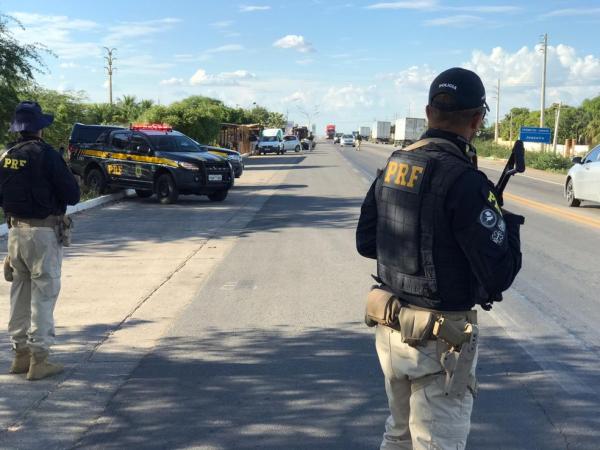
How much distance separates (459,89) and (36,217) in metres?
3.48

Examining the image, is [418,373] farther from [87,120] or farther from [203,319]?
[87,120]

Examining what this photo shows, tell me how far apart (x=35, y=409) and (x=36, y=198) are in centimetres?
145

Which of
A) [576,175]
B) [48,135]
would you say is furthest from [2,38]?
[576,175]

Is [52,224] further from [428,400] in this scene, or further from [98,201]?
[98,201]

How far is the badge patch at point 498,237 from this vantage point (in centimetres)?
235

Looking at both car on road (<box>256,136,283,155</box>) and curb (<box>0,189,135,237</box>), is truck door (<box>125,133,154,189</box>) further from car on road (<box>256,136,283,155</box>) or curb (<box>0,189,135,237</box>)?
car on road (<box>256,136,283,155</box>)

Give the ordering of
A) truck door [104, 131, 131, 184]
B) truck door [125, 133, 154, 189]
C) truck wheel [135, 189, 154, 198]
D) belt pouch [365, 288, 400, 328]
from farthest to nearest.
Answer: truck wheel [135, 189, 154, 198] → truck door [104, 131, 131, 184] → truck door [125, 133, 154, 189] → belt pouch [365, 288, 400, 328]

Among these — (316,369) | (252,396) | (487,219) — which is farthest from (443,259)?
(316,369)

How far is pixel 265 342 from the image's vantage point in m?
5.82

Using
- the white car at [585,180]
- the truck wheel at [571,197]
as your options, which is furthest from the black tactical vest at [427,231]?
the truck wheel at [571,197]

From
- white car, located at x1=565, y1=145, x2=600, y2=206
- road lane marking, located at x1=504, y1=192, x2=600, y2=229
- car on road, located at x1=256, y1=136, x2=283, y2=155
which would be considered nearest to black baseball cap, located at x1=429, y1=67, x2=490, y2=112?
road lane marking, located at x1=504, y1=192, x2=600, y2=229

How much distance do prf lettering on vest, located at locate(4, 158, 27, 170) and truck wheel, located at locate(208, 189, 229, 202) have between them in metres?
12.9

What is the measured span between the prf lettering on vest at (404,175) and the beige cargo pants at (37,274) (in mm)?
3140

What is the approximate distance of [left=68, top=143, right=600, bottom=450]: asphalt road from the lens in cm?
402
